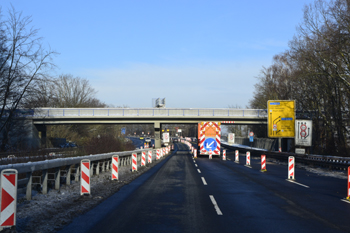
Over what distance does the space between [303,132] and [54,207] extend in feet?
89.1

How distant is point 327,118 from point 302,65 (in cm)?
719

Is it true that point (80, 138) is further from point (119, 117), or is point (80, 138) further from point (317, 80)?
point (317, 80)

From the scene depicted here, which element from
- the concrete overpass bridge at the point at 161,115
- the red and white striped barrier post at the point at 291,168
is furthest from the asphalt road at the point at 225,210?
the concrete overpass bridge at the point at 161,115

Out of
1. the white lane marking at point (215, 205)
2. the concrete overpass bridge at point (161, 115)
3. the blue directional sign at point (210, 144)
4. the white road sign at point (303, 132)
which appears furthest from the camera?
the concrete overpass bridge at point (161, 115)

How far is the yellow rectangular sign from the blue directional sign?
591 centimetres

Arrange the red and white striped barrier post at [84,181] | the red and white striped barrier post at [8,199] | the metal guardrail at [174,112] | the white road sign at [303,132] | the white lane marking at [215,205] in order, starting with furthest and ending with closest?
the metal guardrail at [174,112]
the white road sign at [303,132]
the red and white striped barrier post at [84,181]
the white lane marking at [215,205]
the red and white striped barrier post at [8,199]

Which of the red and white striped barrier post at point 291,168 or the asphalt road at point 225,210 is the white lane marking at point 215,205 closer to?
the asphalt road at point 225,210

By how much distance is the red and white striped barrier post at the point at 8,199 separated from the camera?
638 cm

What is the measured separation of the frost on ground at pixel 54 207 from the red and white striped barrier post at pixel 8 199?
0.63 feet

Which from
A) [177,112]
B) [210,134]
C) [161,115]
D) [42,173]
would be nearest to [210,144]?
[210,134]

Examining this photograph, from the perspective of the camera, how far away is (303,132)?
31.4 m

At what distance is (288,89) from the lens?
5069cm

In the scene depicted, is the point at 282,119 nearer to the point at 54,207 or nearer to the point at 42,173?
the point at 42,173

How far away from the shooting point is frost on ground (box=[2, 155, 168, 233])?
23.3 ft
